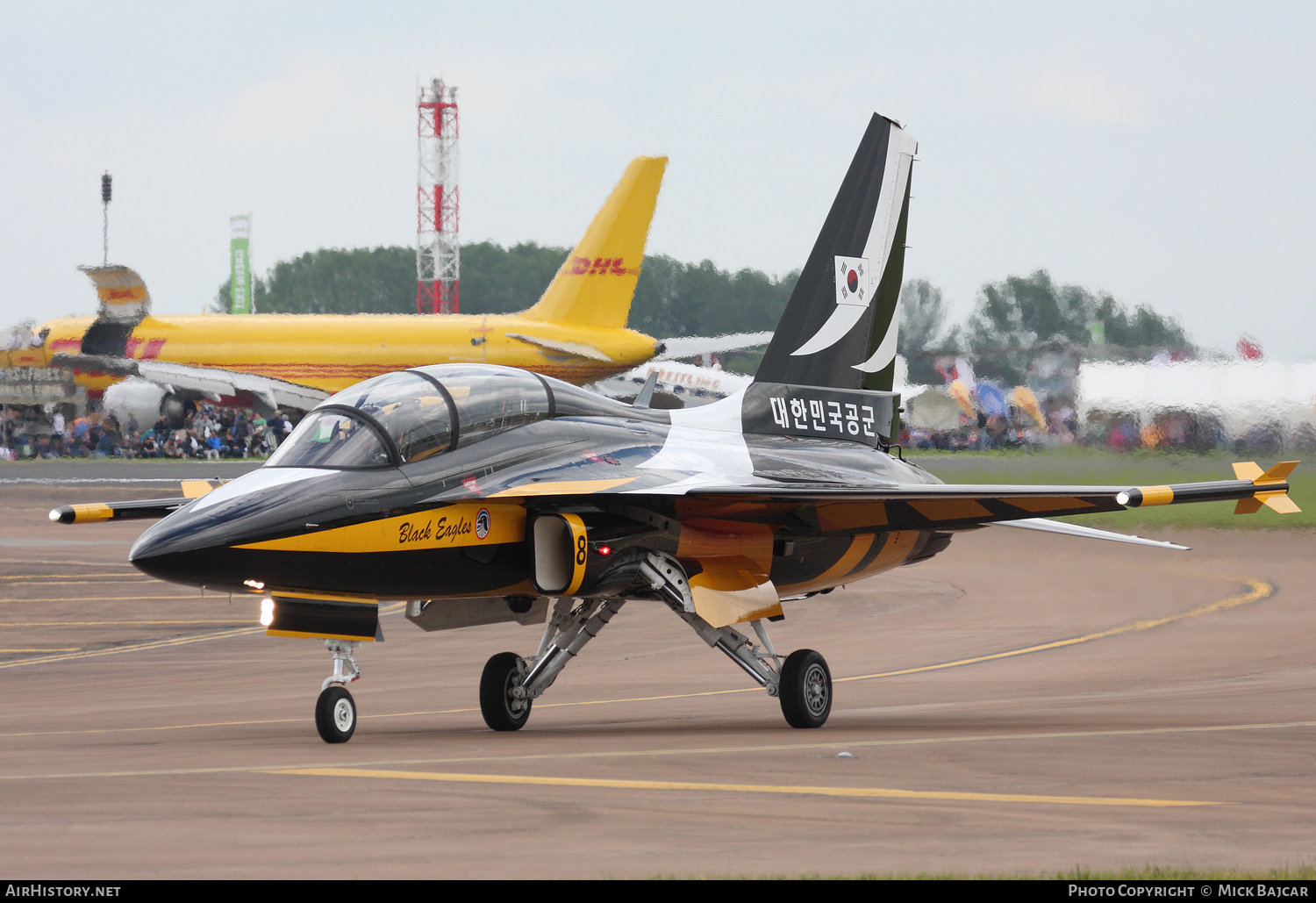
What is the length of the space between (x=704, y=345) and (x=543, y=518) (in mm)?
44078

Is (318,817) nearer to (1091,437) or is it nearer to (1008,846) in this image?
(1008,846)

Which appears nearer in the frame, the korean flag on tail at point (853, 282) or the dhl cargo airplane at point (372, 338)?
the korean flag on tail at point (853, 282)

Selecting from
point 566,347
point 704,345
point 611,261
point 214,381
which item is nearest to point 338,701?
point 566,347

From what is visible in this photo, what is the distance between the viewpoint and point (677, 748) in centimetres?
1077

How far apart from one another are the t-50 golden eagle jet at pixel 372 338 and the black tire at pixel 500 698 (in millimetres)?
36287

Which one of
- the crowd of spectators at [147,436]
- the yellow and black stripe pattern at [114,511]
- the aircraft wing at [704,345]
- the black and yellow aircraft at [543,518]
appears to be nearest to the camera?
the black and yellow aircraft at [543,518]

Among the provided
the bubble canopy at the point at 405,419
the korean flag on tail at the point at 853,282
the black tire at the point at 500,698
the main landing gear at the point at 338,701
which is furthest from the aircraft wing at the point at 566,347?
the main landing gear at the point at 338,701

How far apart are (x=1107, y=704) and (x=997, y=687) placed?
6.49ft

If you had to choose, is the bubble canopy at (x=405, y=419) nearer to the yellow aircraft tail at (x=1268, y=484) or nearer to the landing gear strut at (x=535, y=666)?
the landing gear strut at (x=535, y=666)

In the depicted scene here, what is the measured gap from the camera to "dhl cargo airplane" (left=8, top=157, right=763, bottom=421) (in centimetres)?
4906

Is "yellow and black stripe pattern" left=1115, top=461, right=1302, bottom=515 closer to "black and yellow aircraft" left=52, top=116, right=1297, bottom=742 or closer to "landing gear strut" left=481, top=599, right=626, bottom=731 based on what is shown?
"black and yellow aircraft" left=52, top=116, right=1297, bottom=742

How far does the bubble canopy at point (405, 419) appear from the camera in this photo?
11.0 meters

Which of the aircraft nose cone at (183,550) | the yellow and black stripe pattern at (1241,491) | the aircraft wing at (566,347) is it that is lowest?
the aircraft nose cone at (183,550)

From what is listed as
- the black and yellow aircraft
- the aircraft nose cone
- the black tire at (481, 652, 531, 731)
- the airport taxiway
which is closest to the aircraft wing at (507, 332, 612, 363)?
the airport taxiway
